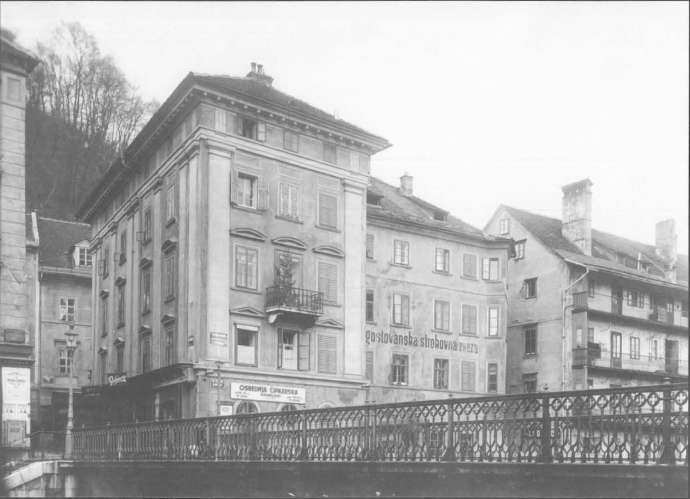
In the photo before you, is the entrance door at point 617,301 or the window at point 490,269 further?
the window at point 490,269

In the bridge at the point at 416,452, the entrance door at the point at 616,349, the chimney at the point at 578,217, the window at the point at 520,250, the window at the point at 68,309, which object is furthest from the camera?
the window at the point at 68,309

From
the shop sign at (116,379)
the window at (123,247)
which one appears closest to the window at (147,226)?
the window at (123,247)

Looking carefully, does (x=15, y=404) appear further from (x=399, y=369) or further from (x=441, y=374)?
(x=441, y=374)

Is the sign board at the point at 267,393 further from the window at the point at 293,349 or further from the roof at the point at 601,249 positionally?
the roof at the point at 601,249

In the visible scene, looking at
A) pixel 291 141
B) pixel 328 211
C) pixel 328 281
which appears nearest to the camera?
pixel 291 141

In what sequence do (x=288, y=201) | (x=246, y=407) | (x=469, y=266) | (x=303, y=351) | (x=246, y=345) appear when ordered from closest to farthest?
(x=246, y=407) < (x=246, y=345) < (x=303, y=351) < (x=288, y=201) < (x=469, y=266)

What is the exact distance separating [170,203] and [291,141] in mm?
5950

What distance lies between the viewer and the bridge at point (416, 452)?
1258 cm

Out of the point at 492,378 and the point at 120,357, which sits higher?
the point at 120,357

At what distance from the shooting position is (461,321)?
46.4 metres

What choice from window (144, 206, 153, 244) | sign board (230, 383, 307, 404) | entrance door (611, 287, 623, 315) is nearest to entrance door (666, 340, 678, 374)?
entrance door (611, 287, 623, 315)

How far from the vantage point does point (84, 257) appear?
53.9 meters

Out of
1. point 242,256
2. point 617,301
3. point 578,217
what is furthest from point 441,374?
point 242,256

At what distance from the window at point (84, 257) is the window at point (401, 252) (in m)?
20.9
